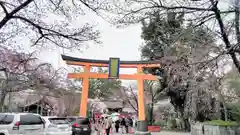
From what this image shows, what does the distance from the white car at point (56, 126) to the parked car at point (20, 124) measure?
2418 millimetres

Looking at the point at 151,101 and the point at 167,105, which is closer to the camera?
the point at 151,101

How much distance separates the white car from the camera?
549 inches

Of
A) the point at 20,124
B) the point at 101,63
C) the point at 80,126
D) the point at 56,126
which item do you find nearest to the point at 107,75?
the point at 101,63

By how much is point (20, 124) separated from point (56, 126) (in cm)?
349

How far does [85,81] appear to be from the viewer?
74.6 feet

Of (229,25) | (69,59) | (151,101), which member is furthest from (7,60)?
(151,101)

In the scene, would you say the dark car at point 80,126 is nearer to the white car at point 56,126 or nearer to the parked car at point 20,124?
the white car at point 56,126

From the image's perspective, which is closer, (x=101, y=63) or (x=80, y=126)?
(x=80, y=126)

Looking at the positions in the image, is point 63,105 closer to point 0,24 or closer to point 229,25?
point 0,24

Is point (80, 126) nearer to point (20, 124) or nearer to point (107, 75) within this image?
point (20, 124)

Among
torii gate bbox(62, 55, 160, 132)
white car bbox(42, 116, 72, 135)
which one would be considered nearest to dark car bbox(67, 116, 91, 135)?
white car bbox(42, 116, 72, 135)

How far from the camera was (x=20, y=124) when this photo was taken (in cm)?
1083

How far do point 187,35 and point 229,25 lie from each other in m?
1.13

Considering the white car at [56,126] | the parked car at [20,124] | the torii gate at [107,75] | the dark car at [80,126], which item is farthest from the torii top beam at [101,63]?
the parked car at [20,124]
